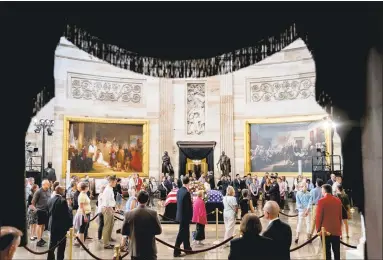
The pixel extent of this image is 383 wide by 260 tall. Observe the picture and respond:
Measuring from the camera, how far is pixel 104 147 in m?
23.2

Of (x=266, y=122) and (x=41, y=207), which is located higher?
(x=266, y=122)

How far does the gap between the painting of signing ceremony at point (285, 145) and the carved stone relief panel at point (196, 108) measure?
11.2 ft

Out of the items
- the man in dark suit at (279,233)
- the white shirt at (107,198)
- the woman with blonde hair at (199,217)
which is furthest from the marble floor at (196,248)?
the man in dark suit at (279,233)

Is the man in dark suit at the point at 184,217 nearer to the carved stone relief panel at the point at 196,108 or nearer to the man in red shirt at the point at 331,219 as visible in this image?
the man in red shirt at the point at 331,219

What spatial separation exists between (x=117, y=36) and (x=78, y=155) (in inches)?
760

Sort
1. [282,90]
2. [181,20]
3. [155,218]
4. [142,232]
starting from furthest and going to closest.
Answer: [282,90] → [155,218] → [142,232] → [181,20]

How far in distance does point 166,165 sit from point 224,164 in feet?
11.6

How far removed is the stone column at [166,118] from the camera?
24.6 metres

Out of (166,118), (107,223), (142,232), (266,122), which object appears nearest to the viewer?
(142,232)

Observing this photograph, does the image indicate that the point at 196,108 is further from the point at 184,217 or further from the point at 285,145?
the point at 184,217

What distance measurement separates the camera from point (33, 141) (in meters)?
20.9

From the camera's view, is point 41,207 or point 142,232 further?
point 41,207

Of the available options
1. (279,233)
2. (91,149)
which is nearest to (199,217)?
(279,233)

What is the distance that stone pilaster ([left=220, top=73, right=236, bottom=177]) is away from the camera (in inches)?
969
